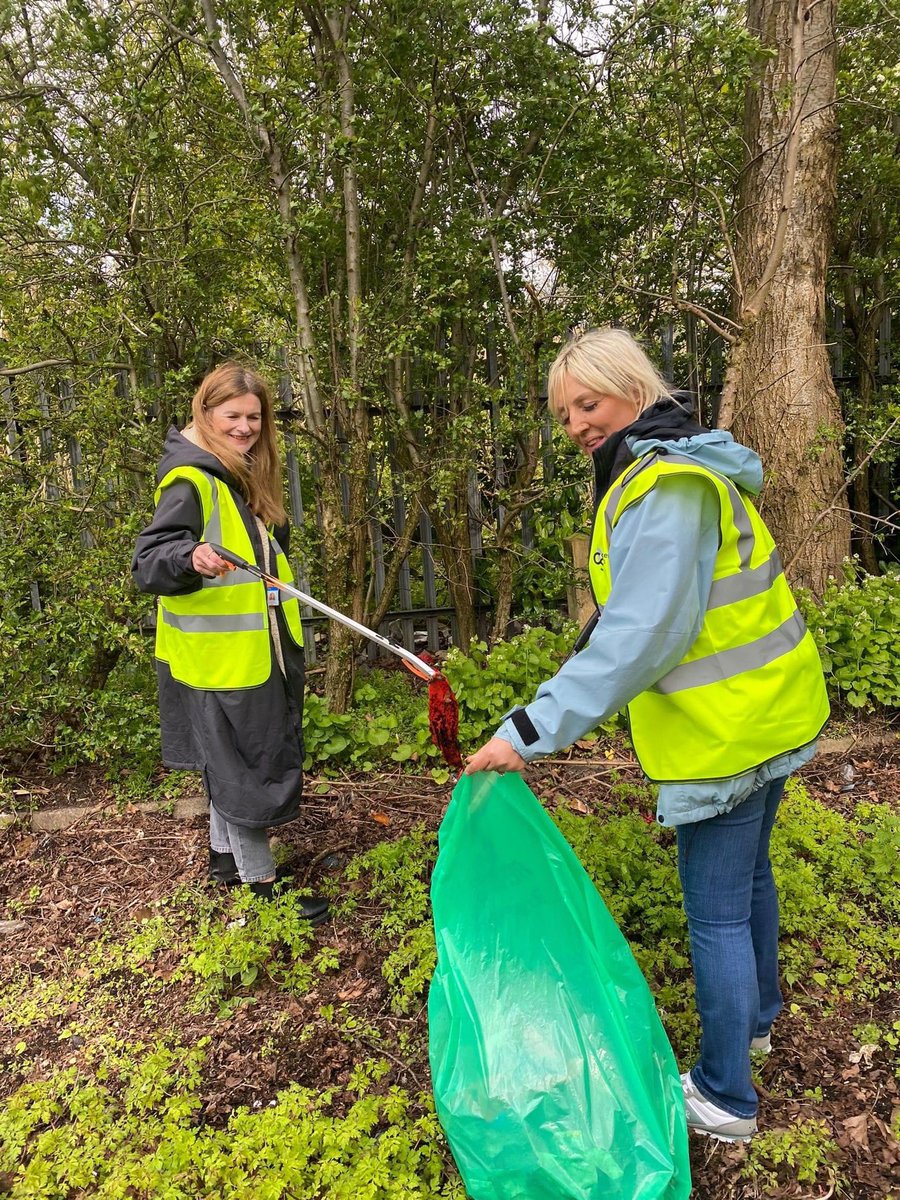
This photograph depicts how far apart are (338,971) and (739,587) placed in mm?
1768

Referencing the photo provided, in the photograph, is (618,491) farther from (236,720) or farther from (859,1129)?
(859,1129)

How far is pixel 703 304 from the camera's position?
452 centimetres

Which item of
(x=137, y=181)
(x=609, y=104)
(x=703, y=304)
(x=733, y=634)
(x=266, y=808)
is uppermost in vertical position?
(x=609, y=104)

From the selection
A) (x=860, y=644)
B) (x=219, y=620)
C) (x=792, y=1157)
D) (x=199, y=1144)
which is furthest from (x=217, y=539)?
(x=860, y=644)

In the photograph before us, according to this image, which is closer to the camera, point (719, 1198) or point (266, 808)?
point (719, 1198)

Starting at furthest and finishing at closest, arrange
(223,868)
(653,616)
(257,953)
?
(223,868)
(257,953)
(653,616)

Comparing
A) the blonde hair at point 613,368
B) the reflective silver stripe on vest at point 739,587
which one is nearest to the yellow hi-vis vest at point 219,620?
the blonde hair at point 613,368

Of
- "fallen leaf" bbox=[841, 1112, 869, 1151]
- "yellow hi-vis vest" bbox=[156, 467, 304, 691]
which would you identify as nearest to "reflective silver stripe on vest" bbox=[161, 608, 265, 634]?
"yellow hi-vis vest" bbox=[156, 467, 304, 691]

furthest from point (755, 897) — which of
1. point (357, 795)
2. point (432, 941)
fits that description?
point (357, 795)

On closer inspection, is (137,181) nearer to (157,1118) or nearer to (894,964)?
(157,1118)

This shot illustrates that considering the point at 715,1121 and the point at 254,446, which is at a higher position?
the point at 254,446

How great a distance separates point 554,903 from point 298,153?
3.04m

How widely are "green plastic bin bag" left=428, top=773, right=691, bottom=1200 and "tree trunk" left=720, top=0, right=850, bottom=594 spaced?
285 centimetres

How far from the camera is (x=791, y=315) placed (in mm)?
4102
